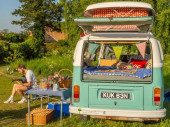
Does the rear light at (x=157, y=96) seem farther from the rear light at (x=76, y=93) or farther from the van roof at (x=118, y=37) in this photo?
the rear light at (x=76, y=93)

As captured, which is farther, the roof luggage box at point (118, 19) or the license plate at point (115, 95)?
the license plate at point (115, 95)

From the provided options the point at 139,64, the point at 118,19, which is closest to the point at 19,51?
the point at 139,64

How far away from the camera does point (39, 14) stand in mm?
39594

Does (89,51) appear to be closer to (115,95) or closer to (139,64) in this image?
(115,95)

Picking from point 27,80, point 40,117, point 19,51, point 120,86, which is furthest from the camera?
point 19,51

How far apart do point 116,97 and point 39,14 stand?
36365 millimetres

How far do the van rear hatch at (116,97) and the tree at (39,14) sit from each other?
34.6m

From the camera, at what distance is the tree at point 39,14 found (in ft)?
132

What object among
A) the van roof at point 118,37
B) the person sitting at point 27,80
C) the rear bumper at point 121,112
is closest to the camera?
the rear bumper at point 121,112

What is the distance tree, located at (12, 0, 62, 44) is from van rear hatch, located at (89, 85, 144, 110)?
34553 mm

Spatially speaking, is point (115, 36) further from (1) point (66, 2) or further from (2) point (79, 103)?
(1) point (66, 2)

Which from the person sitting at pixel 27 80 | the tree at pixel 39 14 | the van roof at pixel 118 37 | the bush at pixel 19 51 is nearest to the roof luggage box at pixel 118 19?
the van roof at pixel 118 37

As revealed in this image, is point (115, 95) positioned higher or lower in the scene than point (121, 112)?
higher

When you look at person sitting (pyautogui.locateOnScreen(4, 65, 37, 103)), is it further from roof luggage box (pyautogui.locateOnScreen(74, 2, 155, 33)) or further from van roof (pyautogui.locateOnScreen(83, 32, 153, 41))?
van roof (pyautogui.locateOnScreen(83, 32, 153, 41))
